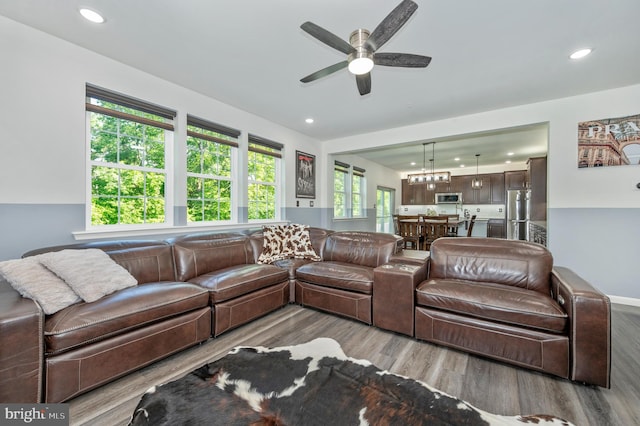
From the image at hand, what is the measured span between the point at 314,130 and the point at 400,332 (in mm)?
→ 4050

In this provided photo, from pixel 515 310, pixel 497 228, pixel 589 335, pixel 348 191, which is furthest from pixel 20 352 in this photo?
pixel 497 228

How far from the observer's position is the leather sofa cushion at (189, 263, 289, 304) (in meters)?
2.33

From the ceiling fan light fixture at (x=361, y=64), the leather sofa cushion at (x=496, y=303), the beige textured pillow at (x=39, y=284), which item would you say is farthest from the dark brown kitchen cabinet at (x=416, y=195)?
the beige textured pillow at (x=39, y=284)

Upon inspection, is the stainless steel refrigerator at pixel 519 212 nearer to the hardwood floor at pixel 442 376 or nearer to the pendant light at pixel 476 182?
the pendant light at pixel 476 182

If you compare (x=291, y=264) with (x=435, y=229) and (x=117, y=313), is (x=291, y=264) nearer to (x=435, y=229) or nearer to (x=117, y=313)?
(x=117, y=313)

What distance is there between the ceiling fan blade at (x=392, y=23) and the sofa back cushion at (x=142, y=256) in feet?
8.77

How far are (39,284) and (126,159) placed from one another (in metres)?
1.82

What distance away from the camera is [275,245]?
3.56 metres

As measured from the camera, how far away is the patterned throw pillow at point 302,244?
359cm

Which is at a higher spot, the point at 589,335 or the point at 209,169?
the point at 209,169

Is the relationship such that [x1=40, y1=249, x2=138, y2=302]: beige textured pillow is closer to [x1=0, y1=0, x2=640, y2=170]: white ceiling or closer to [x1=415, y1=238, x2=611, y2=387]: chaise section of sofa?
[x1=0, y1=0, x2=640, y2=170]: white ceiling

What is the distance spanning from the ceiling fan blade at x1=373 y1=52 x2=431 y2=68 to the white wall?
2.84 meters

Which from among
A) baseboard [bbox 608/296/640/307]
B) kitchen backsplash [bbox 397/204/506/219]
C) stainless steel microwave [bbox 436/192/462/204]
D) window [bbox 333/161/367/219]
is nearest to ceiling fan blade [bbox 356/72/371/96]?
window [bbox 333/161/367/219]

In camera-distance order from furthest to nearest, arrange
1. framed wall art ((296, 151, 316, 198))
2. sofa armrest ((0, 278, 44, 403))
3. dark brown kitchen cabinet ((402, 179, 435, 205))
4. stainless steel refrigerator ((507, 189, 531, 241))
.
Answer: dark brown kitchen cabinet ((402, 179, 435, 205)) → stainless steel refrigerator ((507, 189, 531, 241)) → framed wall art ((296, 151, 316, 198)) → sofa armrest ((0, 278, 44, 403))
